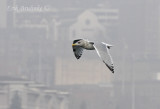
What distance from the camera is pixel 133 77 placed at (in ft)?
157

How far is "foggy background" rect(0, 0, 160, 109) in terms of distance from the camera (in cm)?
4075

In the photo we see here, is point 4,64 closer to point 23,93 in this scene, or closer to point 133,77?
point 23,93

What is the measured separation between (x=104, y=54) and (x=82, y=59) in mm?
37649

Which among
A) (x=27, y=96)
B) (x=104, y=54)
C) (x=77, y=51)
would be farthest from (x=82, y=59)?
(x=104, y=54)

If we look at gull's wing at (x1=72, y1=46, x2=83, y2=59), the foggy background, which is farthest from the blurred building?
gull's wing at (x1=72, y1=46, x2=83, y2=59)

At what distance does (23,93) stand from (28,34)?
17.3 ft

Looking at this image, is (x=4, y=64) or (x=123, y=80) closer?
(x=4, y=64)

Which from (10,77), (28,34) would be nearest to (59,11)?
(28,34)

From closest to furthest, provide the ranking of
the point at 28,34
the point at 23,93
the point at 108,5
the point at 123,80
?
the point at 23,93
the point at 28,34
the point at 123,80
the point at 108,5

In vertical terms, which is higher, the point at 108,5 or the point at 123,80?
the point at 108,5

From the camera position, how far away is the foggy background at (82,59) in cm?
4075

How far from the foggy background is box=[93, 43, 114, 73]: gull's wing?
29.5 meters

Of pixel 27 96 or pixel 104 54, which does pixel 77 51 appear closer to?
pixel 104 54

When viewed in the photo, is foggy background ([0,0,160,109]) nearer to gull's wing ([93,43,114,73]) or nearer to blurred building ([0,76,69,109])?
blurred building ([0,76,69,109])
